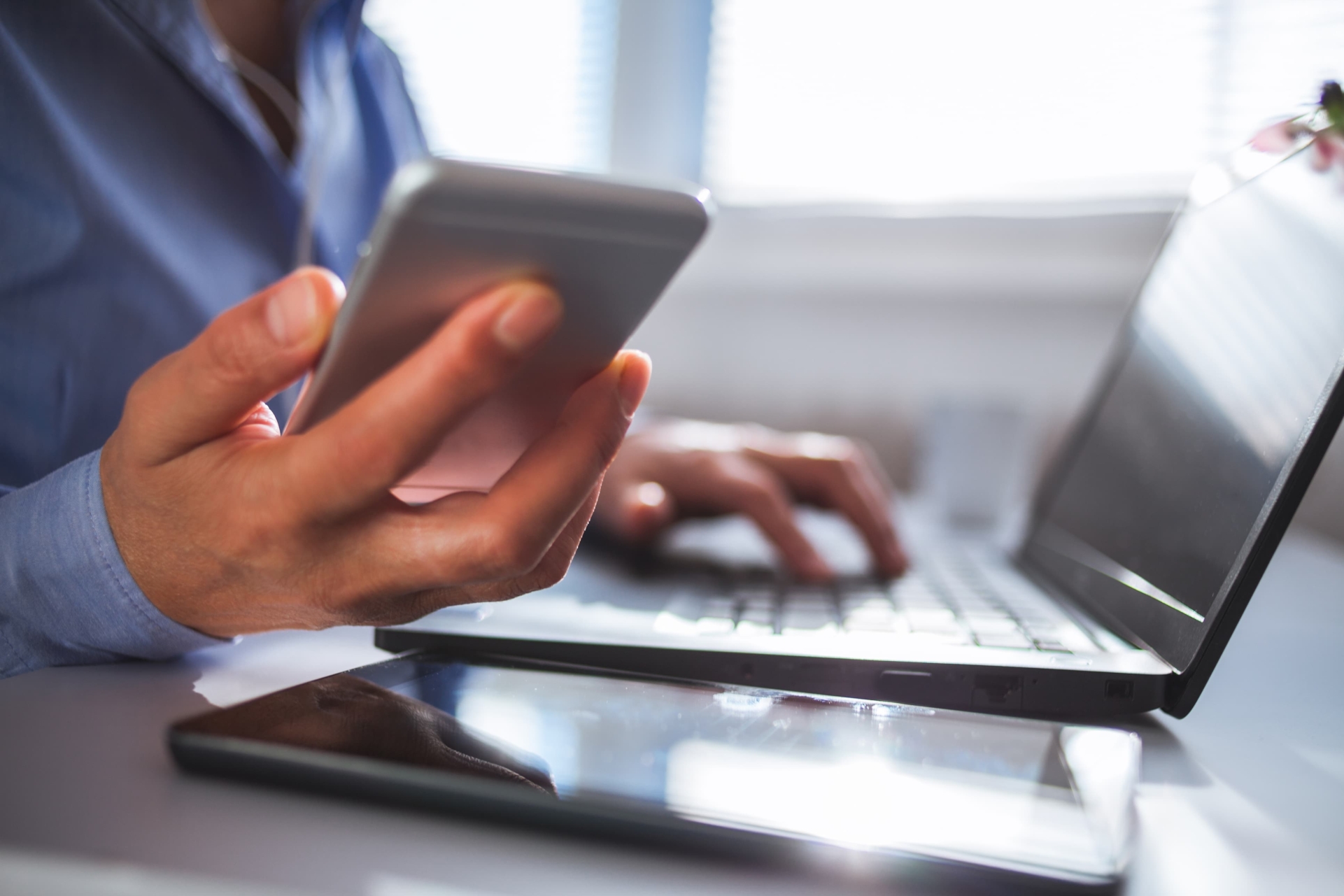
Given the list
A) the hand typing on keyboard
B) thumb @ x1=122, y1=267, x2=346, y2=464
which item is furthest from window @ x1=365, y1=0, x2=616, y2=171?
thumb @ x1=122, y1=267, x2=346, y2=464

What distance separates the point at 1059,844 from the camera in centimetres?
19

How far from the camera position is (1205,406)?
427mm

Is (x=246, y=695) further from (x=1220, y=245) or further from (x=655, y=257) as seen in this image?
(x=1220, y=245)

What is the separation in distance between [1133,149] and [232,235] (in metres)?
1.21

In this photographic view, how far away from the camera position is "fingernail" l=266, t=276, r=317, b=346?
24 centimetres

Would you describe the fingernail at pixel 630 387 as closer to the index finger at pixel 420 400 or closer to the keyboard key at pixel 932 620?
the index finger at pixel 420 400

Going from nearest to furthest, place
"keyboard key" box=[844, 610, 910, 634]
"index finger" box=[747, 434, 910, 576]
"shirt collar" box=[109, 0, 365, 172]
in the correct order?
"keyboard key" box=[844, 610, 910, 634]
"shirt collar" box=[109, 0, 365, 172]
"index finger" box=[747, 434, 910, 576]

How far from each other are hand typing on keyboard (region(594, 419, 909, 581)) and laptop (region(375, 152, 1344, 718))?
30mm

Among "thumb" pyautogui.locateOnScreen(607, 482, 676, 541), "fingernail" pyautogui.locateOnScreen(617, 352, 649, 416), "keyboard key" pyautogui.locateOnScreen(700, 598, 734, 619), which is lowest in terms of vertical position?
→ "thumb" pyautogui.locateOnScreen(607, 482, 676, 541)

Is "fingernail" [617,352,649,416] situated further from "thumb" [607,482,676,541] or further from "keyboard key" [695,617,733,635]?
"thumb" [607,482,676,541]

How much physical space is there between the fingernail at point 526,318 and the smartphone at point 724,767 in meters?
0.11

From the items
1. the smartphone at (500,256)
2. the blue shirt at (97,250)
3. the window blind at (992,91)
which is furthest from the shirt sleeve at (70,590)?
the window blind at (992,91)

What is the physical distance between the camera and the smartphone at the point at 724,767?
0.61 feet

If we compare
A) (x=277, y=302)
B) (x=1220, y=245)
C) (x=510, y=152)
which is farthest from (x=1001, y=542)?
(x=510, y=152)
